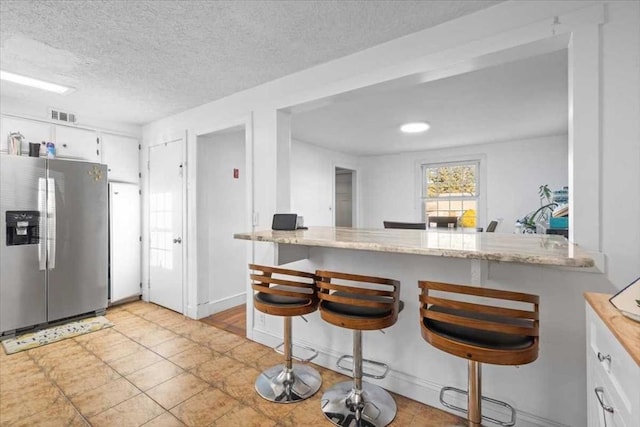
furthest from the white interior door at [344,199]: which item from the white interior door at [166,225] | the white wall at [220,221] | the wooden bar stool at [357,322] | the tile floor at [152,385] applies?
the wooden bar stool at [357,322]

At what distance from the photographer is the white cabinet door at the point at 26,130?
3253 millimetres

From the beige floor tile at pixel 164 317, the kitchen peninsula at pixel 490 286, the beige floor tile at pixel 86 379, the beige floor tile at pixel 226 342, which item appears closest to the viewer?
the kitchen peninsula at pixel 490 286

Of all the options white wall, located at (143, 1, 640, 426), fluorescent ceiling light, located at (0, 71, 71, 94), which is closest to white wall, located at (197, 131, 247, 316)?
fluorescent ceiling light, located at (0, 71, 71, 94)

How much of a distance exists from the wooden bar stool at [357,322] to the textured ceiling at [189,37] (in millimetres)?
1596

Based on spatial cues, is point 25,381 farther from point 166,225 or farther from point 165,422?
point 166,225

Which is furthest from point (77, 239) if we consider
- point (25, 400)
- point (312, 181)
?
point (312, 181)

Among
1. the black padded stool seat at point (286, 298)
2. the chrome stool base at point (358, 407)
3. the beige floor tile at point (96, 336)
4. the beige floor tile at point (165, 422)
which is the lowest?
the beige floor tile at point (165, 422)

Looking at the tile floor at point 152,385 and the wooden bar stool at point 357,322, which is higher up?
the wooden bar stool at point 357,322

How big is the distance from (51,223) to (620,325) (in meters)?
4.50

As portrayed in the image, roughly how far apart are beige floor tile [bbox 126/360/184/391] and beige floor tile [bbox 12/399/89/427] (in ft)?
1.25

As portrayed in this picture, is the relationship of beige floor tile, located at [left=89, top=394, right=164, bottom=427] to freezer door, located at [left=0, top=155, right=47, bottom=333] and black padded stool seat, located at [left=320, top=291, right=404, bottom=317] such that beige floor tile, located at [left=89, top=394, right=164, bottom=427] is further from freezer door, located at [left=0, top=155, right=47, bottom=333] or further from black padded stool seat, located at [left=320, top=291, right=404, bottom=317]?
freezer door, located at [left=0, top=155, right=47, bottom=333]

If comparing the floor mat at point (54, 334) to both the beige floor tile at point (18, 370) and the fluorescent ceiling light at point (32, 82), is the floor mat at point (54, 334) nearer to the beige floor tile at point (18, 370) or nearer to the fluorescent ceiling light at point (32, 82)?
the beige floor tile at point (18, 370)

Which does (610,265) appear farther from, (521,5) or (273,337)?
(273,337)

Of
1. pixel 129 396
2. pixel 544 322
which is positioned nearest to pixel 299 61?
pixel 544 322
